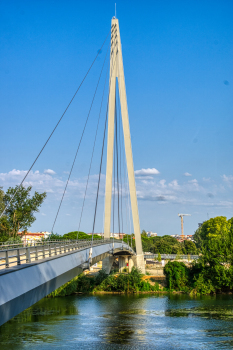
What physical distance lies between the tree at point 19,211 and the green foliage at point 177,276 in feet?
66.5

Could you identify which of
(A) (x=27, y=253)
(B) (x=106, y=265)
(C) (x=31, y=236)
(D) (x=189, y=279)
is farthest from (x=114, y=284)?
(C) (x=31, y=236)

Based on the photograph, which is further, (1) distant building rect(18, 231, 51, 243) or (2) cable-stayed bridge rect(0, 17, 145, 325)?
(1) distant building rect(18, 231, 51, 243)

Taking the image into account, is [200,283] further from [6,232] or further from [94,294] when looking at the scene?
[6,232]

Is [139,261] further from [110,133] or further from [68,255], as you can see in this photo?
[68,255]

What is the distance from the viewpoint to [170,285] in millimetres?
40906

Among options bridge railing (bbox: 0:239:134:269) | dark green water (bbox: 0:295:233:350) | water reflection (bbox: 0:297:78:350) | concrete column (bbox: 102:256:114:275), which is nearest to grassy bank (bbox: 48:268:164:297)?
concrete column (bbox: 102:256:114:275)

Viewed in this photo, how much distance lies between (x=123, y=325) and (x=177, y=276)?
1822 cm

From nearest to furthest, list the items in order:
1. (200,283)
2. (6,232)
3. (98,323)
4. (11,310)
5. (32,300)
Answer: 1. (11,310)
2. (32,300)
3. (98,323)
4. (200,283)
5. (6,232)

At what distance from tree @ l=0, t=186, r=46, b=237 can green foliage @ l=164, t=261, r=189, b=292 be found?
20254 millimetres

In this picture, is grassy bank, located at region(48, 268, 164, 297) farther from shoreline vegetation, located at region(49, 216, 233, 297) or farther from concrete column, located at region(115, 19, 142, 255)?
concrete column, located at region(115, 19, 142, 255)

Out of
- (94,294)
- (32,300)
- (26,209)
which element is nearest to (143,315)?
(94,294)

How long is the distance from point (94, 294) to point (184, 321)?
16.1m

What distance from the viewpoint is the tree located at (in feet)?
157

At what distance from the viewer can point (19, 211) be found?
4884cm
